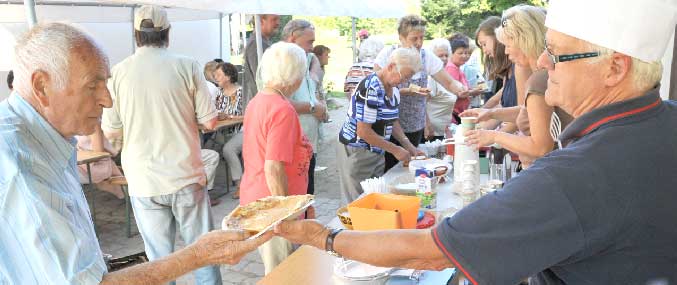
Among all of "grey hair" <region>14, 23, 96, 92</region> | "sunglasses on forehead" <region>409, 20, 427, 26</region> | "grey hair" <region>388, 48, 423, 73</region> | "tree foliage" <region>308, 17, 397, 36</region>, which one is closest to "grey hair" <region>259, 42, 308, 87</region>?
"grey hair" <region>388, 48, 423, 73</region>

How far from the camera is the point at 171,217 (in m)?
3.61

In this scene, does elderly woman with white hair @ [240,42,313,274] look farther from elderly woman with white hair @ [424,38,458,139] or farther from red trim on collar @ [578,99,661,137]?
elderly woman with white hair @ [424,38,458,139]

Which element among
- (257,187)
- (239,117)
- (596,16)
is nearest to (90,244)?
(596,16)

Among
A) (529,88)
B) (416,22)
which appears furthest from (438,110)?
(529,88)

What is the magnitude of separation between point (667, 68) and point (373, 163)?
2.12 m

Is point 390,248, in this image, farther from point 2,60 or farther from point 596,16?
point 2,60

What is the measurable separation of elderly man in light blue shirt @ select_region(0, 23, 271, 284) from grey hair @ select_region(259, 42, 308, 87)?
4.63 feet

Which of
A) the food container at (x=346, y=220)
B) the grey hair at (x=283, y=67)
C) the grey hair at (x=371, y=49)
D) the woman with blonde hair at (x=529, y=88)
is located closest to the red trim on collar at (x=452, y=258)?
the food container at (x=346, y=220)

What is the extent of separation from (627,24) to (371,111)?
2990 millimetres

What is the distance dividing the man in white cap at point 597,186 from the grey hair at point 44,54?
113 centimetres

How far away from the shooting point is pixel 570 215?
1.15 m

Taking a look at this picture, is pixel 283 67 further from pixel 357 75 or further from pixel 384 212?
pixel 357 75

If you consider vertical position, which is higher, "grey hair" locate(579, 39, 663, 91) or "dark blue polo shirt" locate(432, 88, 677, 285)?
"grey hair" locate(579, 39, 663, 91)

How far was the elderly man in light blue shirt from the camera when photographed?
4.69 feet
